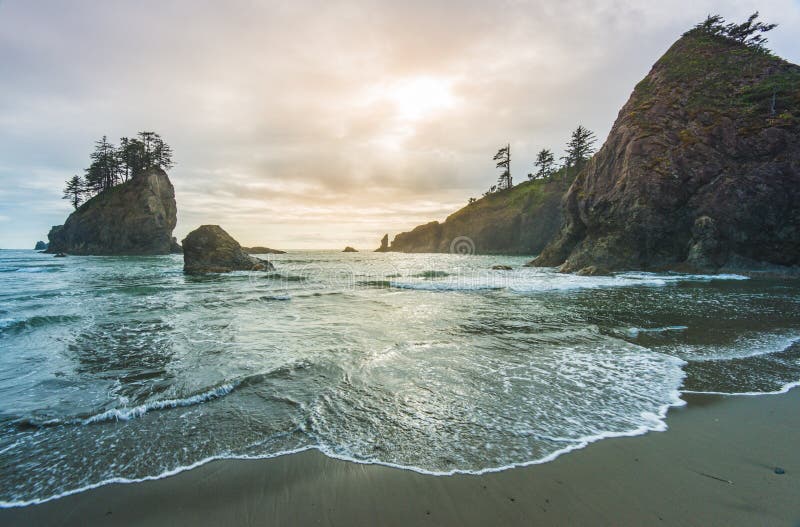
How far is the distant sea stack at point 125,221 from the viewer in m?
62.8

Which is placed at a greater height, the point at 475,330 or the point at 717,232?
the point at 717,232

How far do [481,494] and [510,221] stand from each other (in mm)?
73319

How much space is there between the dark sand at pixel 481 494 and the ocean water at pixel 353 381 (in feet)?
0.61

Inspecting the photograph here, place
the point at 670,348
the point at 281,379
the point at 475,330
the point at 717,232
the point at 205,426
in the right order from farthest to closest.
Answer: the point at 717,232, the point at 475,330, the point at 670,348, the point at 281,379, the point at 205,426

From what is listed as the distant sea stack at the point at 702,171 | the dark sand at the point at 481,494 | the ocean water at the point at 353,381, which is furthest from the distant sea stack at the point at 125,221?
the dark sand at the point at 481,494

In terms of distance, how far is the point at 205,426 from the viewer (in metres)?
3.56

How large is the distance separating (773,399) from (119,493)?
7.34 meters

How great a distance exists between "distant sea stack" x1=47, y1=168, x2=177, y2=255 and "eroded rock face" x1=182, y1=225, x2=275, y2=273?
1872 inches

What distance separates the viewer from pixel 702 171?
23609 millimetres

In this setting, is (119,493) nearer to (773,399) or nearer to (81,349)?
(81,349)

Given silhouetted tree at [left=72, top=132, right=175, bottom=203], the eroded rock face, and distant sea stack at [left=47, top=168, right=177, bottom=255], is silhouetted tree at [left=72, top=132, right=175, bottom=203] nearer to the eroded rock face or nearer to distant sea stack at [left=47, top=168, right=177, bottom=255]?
distant sea stack at [left=47, top=168, right=177, bottom=255]

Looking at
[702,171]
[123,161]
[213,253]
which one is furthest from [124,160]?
[702,171]

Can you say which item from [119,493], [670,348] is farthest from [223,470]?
[670,348]

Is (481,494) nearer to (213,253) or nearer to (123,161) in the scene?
(213,253)
